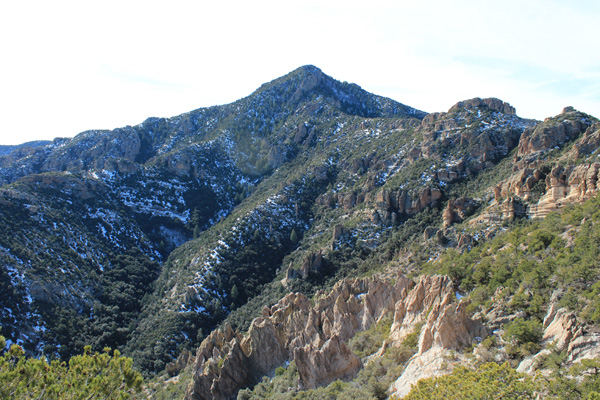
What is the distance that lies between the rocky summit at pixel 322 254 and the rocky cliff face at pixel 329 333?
0.59ft

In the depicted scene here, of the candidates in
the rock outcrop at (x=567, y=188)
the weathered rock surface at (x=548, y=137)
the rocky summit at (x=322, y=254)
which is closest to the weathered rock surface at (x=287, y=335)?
the rocky summit at (x=322, y=254)

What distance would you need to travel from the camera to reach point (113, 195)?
115688 mm

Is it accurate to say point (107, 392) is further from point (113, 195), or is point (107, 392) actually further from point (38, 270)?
point (113, 195)

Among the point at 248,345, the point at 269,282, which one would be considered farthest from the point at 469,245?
the point at 269,282

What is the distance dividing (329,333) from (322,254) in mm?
37473

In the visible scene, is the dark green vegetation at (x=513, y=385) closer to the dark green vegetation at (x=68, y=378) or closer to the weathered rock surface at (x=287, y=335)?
the dark green vegetation at (x=68, y=378)

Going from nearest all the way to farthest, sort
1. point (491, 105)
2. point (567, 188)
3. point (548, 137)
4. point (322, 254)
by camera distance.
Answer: point (567, 188)
point (548, 137)
point (322, 254)
point (491, 105)

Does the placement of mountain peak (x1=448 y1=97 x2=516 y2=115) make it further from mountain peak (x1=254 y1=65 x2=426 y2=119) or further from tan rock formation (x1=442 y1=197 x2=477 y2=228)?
mountain peak (x1=254 y1=65 x2=426 y2=119)

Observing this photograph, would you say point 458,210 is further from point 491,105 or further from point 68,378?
point 68,378

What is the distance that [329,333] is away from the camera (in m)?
39.0

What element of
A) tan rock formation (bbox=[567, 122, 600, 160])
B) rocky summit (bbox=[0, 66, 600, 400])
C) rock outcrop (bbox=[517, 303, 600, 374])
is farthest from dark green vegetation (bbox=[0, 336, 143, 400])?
tan rock formation (bbox=[567, 122, 600, 160])

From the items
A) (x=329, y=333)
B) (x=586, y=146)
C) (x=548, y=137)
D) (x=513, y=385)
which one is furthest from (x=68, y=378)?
(x=548, y=137)

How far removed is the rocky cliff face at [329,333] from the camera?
26906mm

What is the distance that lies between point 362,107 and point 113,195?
108244 millimetres
